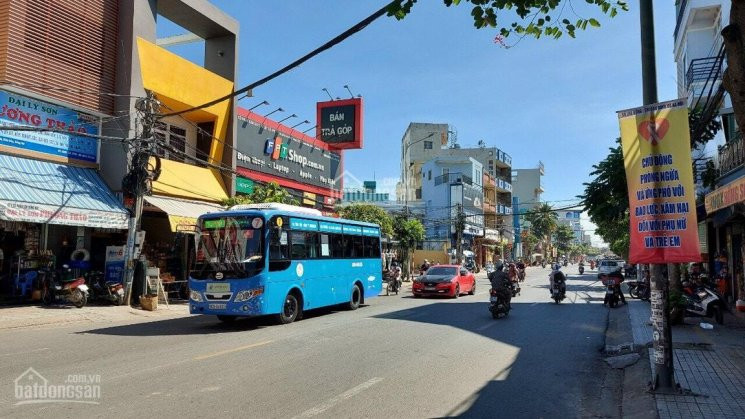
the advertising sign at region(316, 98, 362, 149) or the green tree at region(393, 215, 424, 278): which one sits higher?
the advertising sign at region(316, 98, 362, 149)

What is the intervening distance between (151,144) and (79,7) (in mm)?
5796

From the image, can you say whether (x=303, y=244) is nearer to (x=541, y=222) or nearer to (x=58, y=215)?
(x=58, y=215)

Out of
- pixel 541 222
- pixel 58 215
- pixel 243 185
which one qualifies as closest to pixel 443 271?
pixel 243 185

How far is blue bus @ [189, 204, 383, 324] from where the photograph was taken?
12.6m

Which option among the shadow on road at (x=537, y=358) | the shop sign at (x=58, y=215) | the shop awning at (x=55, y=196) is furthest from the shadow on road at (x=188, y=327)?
the shop awning at (x=55, y=196)

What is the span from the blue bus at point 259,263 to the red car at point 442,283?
7912mm

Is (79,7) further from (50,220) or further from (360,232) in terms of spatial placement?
(360,232)

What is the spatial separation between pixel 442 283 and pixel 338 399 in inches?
652

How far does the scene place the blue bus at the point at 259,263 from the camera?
1262cm

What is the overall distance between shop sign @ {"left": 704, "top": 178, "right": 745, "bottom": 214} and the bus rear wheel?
10.7 meters

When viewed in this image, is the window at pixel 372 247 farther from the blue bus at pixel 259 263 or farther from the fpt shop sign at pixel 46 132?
the fpt shop sign at pixel 46 132

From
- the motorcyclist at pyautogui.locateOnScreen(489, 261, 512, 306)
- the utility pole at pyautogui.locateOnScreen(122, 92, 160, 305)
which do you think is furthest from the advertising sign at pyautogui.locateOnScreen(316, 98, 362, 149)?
the motorcyclist at pyautogui.locateOnScreen(489, 261, 512, 306)

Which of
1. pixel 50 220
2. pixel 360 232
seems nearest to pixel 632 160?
pixel 360 232

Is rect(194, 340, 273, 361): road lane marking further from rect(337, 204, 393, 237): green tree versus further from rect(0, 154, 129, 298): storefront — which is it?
rect(337, 204, 393, 237): green tree
